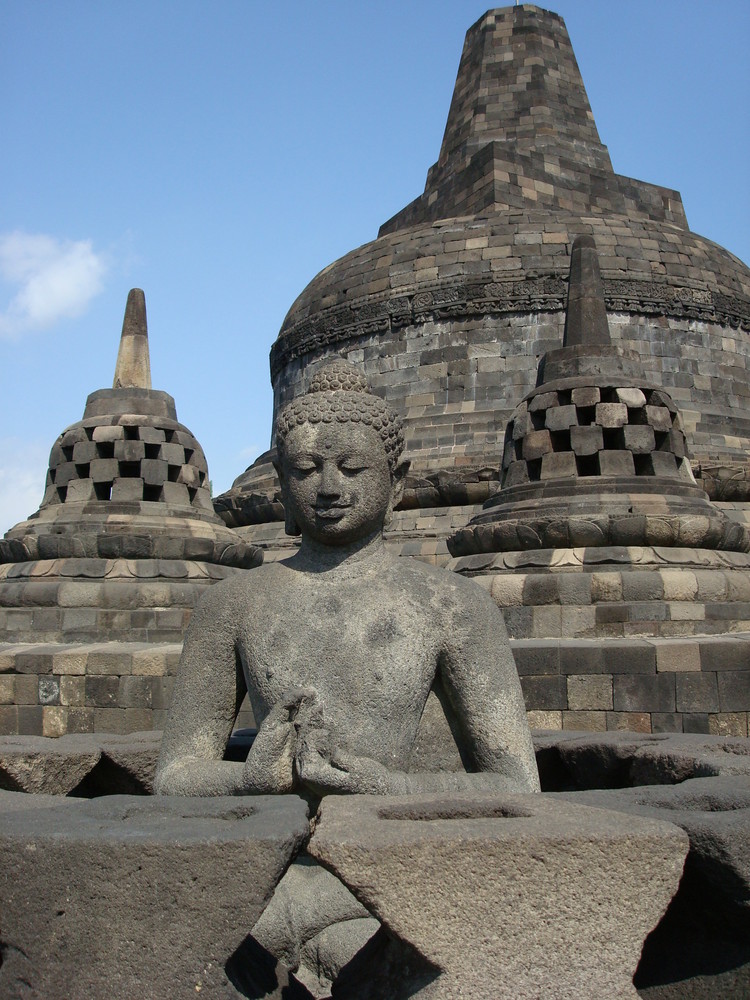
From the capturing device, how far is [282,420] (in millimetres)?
3535

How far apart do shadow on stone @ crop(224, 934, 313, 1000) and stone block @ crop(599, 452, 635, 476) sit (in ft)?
24.7

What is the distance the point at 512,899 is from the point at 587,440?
8.03 metres

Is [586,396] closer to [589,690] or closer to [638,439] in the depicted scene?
[638,439]

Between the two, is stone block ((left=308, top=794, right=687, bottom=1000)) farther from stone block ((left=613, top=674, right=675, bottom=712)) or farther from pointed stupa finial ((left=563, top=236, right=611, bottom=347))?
pointed stupa finial ((left=563, top=236, right=611, bottom=347))

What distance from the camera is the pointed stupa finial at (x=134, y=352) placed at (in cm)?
1229

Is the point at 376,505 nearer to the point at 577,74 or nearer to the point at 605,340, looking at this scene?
the point at 605,340

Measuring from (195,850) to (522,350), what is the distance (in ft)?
47.1

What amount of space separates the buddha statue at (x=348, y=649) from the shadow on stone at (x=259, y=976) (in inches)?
18.1

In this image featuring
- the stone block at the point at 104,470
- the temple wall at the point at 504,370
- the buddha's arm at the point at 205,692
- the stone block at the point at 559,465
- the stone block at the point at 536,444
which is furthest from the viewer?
the temple wall at the point at 504,370

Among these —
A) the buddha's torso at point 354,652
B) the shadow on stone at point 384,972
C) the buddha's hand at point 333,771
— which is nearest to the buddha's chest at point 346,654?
the buddha's torso at point 354,652

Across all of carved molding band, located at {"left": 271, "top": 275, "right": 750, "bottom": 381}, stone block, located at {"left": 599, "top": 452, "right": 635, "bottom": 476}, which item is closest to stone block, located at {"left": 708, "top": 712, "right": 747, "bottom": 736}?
stone block, located at {"left": 599, "top": 452, "right": 635, "bottom": 476}

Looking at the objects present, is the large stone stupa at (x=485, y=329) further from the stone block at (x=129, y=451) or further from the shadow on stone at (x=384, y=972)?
the shadow on stone at (x=384, y=972)

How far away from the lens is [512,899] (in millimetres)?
2213

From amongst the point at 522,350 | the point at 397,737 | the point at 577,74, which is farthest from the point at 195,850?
the point at 577,74
